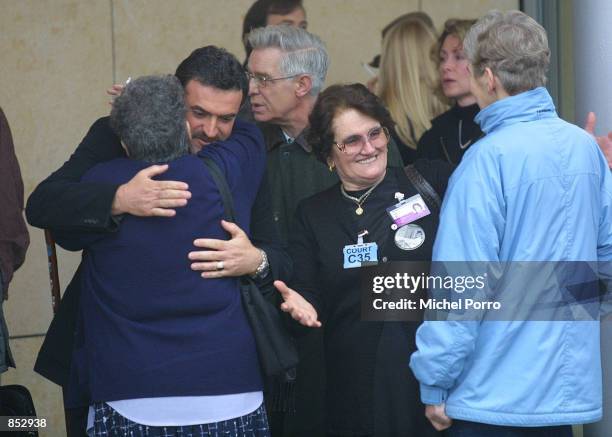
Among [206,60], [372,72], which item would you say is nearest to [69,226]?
[206,60]

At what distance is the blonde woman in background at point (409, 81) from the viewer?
5391 mm

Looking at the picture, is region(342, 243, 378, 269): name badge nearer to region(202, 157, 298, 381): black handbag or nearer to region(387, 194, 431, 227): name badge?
region(387, 194, 431, 227): name badge

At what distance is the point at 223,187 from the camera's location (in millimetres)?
3230

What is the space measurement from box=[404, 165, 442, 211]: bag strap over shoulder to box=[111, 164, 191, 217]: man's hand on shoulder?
0.89m

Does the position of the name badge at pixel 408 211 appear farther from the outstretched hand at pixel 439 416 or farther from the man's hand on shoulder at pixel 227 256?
the outstretched hand at pixel 439 416

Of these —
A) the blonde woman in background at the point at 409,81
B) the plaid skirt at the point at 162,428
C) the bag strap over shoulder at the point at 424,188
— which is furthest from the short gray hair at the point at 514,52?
the blonde woman in background at the point at 409,81

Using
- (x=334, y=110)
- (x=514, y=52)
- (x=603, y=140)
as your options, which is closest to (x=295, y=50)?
(x=334, y=110)

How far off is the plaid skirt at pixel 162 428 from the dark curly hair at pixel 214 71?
3.34 feet

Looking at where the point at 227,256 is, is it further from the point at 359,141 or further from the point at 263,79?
the point at 263,79

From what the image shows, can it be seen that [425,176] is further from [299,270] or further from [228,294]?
[228,294]

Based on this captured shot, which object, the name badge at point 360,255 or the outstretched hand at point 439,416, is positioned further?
the name badge at point 360,255

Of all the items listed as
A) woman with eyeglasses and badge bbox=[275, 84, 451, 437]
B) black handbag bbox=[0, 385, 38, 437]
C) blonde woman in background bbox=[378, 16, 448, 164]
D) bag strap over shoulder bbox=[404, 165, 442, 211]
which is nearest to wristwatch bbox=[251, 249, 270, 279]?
woman with eyeglasses and badge bbox=[275, 84, 451, 437]

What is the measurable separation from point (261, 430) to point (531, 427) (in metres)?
0.76

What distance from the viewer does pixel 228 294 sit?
3.22 metres
